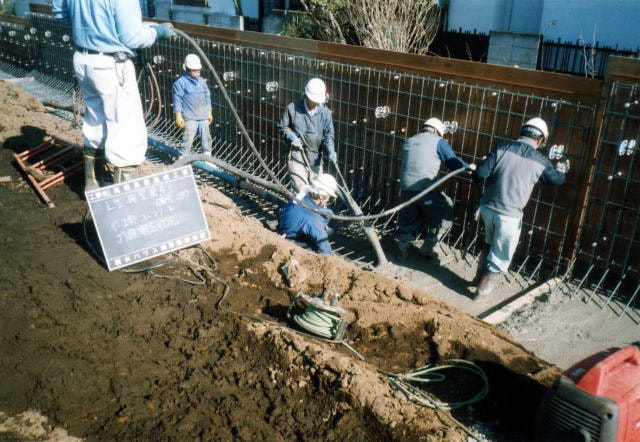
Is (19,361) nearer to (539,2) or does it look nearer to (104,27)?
(104,27)

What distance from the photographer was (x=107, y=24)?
525 cm

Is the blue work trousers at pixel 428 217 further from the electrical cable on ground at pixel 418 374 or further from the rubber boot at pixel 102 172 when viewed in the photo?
the rubber boot at pixel 102 172

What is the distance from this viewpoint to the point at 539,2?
1176cm

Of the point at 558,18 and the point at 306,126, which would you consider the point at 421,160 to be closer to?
the point at 306,126

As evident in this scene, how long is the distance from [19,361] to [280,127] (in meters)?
4.49

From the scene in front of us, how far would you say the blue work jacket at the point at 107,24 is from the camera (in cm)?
519

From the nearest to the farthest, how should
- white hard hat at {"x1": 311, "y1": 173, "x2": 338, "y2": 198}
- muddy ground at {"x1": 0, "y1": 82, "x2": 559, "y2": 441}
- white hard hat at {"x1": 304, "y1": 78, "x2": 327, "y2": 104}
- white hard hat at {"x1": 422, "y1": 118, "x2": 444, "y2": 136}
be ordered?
muddy ground at {"x1": 0, "y1": 82, "x2": 559, "y2": 441} → white hard hat at {"x1": 311, "y1": 173, "x2": 338, "y2": 198} → white hard hat at {"x1": 422, "y1": 118, "x2": 444, "y2": 136} → white hard hat at {"x1": 304, "y1": 78, "x2": 327, "y2": 104}

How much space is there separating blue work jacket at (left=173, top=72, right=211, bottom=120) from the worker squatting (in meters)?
2.71

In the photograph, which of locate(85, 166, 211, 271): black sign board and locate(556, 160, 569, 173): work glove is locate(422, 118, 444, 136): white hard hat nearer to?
locate(556, 160, 569, 173): work glove

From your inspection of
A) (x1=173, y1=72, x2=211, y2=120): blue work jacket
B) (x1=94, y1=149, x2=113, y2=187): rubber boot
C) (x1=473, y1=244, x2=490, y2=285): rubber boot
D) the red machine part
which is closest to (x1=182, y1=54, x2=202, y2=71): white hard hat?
(x1=173, y1=72, x2=211, y2=120): blue work jacket

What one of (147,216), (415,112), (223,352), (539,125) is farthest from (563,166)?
(147,216)

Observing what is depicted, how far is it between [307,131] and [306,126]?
66mm

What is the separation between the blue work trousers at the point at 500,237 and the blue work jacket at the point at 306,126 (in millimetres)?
2404

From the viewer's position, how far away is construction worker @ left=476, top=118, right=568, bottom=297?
5434 mm
